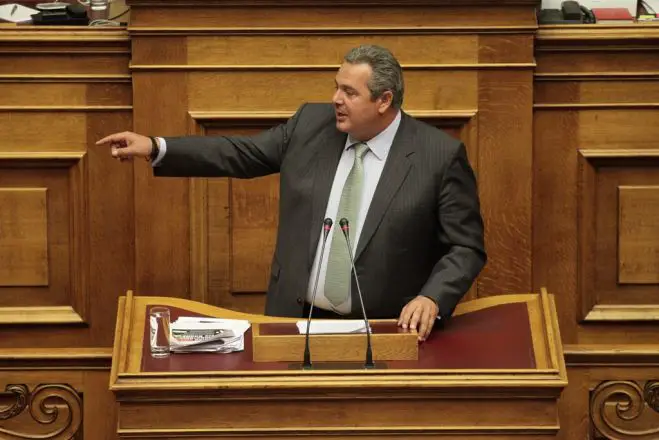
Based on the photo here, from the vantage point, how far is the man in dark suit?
361 cm

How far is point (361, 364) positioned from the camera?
3.18m

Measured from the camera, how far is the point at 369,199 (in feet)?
12.0

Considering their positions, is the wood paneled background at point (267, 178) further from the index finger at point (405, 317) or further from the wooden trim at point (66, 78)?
the index finger at point (405, 317)

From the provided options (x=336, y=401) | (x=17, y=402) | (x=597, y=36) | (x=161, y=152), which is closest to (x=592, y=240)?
(x=597, y=36)

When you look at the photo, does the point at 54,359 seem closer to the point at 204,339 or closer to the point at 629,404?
the point at 204,339

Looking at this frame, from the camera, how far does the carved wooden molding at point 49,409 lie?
4098 mm

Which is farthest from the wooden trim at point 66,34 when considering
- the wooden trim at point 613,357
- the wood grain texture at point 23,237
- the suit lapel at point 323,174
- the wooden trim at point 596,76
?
the wooden trim at point 613,357

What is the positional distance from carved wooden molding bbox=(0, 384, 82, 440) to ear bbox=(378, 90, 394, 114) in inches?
47.5

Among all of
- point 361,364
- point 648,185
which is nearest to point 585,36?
point 648,185

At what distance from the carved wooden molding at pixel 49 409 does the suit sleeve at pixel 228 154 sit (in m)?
0.76

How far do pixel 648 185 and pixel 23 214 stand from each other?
1746mm

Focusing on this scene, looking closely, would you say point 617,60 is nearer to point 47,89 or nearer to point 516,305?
point 516,305

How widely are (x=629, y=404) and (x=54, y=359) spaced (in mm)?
1586

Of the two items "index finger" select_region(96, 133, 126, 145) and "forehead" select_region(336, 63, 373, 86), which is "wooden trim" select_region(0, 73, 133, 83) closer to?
"index finger" select_region(96, 133, 126, 145)
